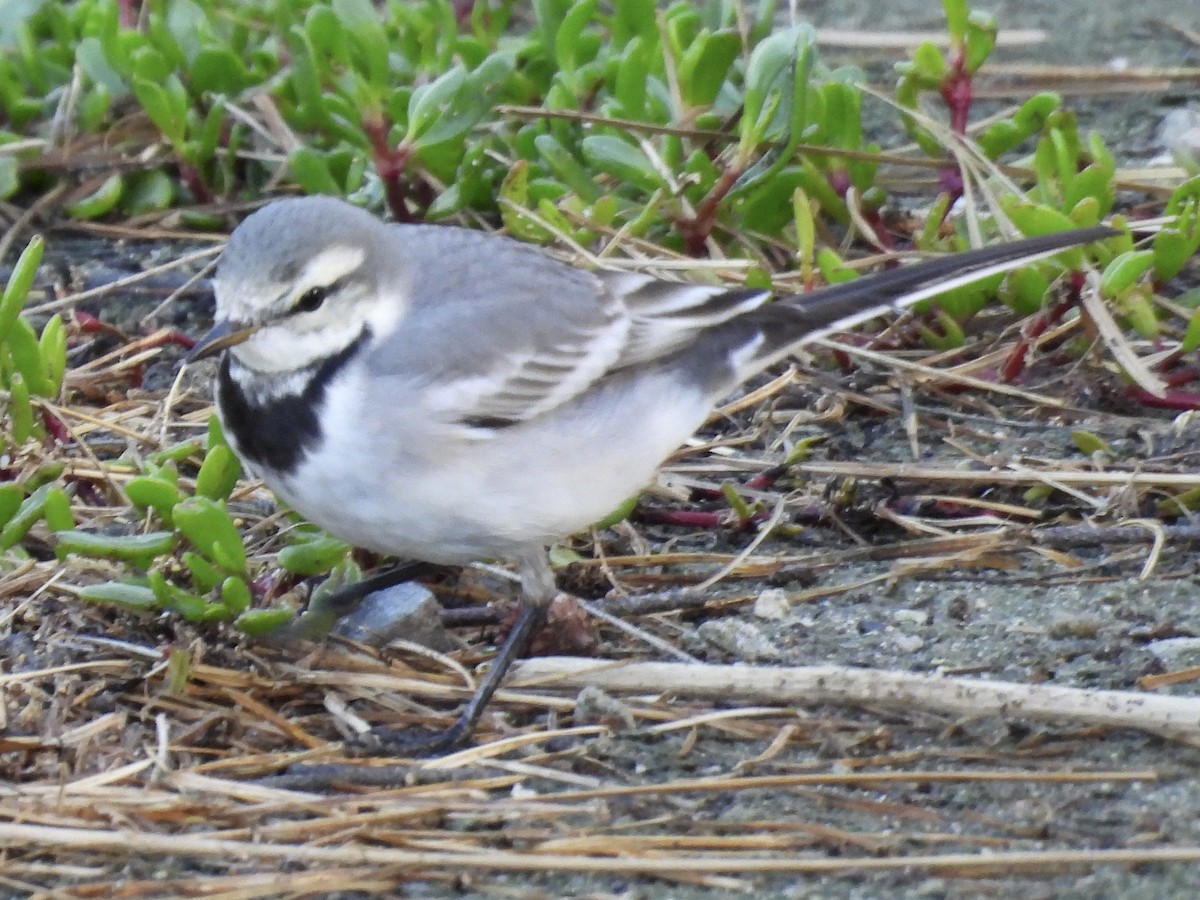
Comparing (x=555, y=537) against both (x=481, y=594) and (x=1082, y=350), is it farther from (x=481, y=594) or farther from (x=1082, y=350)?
(x=1082, y=350)

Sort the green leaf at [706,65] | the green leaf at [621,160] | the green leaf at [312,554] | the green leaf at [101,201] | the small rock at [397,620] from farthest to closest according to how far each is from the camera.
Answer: the green leaf at [101,201] < the green leaf at [706,65] < the green leaf at [621,160] < the small rock at [397,620] < the green leaf at [312,554]

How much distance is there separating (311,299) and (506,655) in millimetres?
972

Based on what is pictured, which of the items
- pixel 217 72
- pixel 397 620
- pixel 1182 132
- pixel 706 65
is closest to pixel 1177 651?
pixel 397 620

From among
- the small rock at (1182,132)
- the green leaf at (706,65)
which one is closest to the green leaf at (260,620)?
the green leaf at (706,65)

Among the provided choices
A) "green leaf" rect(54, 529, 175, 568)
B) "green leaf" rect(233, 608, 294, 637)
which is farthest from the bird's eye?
"green leaf" rect(233, 608, 294, 637)

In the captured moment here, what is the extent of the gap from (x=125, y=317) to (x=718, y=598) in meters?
2.59

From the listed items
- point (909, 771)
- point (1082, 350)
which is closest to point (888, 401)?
point (1082, 350)

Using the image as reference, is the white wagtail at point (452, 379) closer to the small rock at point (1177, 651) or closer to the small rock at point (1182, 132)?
the small rock at point (1177, 651)

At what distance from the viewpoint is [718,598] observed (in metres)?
4.43

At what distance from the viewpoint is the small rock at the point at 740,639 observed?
4160 millimetres

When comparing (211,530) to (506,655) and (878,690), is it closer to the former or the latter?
(506,655)

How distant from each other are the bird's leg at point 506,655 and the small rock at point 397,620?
21 cm

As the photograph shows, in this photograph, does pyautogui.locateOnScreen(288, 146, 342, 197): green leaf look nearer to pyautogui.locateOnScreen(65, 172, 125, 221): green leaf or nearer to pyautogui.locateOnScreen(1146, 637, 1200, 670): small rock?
pyautogui.locateOnScreen(65, 172, 125, 221): green leaf

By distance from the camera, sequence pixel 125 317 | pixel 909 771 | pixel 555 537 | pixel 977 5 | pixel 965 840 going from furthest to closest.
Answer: pixel 977 5 < pixel 125 317 < pixel 555 537 < pixel 909 771 < pixel 965 840
